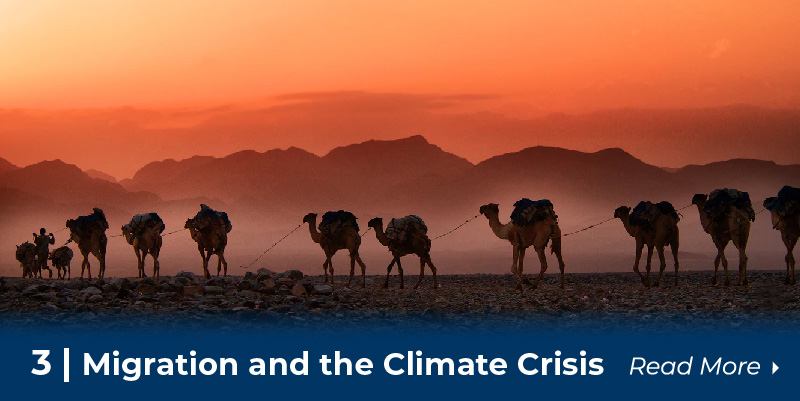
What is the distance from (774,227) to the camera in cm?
2983

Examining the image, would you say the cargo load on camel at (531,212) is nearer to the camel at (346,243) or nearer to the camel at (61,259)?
the camel at (346,243)

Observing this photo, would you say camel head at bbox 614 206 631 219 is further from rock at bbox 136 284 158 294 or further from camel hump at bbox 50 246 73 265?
camel hump at bbox 50 246 73 265

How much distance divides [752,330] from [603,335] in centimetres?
305

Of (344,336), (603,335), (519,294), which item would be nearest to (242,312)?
(344,336)

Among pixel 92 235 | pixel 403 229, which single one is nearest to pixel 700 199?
pixel 403 229

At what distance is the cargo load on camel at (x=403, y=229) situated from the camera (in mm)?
28781

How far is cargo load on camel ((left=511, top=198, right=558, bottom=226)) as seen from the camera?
91.2ft

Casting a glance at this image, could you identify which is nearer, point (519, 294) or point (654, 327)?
point (654, 327)

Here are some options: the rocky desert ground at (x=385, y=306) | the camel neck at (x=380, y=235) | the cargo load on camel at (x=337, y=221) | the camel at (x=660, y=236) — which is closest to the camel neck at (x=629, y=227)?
the camel at (x=660, y=236)

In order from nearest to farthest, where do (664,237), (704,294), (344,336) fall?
(344,336) < (704,294) < (664,237)

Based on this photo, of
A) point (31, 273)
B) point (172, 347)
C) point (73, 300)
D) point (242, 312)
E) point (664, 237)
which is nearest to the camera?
point (172, 347)

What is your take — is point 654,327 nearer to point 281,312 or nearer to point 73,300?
point 281,312

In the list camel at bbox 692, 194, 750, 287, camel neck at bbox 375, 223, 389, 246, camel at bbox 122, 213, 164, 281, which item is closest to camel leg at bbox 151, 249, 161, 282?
camel at bbox 122, 213, 164, 281

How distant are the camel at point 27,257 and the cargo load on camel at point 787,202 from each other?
31992mm
